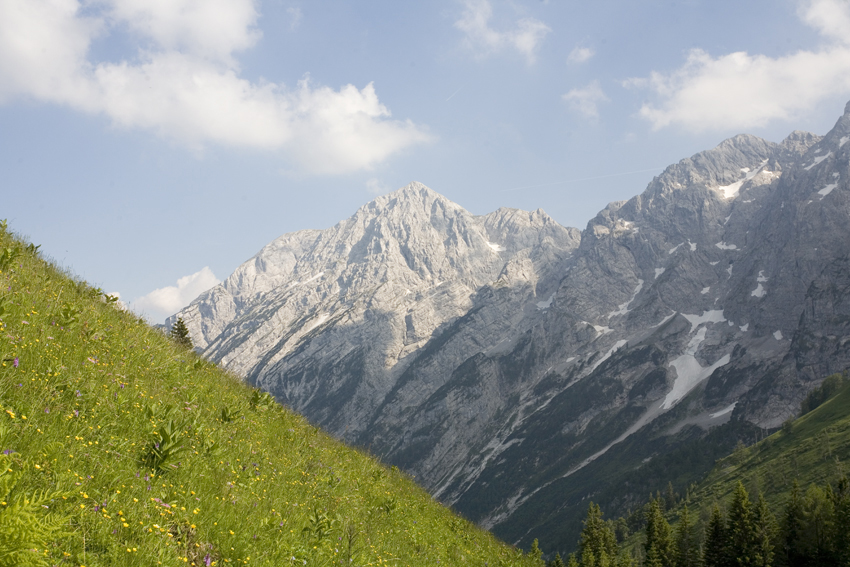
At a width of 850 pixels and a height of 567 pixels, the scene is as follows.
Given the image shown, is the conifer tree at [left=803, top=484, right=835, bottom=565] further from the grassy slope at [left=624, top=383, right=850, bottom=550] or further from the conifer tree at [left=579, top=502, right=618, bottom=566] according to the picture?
the grassy slope at [left=624, top=383, right=850, bottom=550]

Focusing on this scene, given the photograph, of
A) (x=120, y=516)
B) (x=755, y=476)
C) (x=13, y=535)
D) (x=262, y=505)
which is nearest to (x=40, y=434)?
(x=120, y=516)

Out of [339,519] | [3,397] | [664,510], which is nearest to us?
[3,397]

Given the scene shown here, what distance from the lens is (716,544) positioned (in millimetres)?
67812

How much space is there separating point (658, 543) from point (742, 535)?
14081 millimetres

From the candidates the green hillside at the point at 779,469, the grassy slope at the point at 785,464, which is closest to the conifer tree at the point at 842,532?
the green hillside at the point at 779,469

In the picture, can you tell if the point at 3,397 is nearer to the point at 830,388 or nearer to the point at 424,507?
the point at 424,507

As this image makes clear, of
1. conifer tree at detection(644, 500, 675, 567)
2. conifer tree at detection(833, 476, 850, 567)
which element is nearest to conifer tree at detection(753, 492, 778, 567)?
conifer tree at detection(833, 476, 850, 567)

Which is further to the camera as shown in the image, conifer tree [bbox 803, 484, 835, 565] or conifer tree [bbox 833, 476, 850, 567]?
conifer tree [bbox 803, 484, 835, 565]

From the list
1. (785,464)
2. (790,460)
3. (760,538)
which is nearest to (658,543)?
(760,538)

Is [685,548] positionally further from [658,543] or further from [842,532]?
[842,532]

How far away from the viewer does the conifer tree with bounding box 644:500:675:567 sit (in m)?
73.9

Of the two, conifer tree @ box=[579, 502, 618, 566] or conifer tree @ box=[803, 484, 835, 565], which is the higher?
conifer tree @ box=[579, 502, 618, 566]

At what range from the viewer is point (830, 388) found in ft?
654

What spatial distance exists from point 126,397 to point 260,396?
5.87 m
